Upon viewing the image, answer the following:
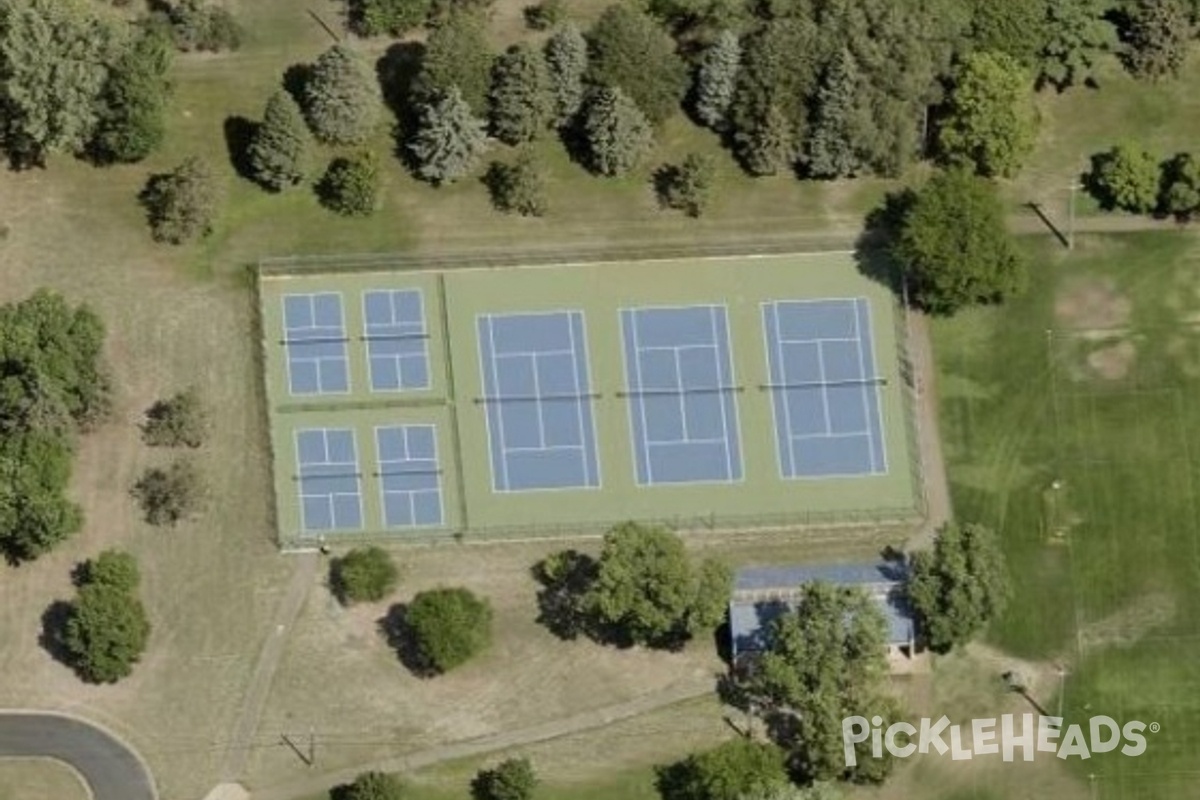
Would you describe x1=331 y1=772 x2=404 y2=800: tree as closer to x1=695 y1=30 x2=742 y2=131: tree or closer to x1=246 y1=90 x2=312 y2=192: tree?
x1=246 y1=90 x2=312 y2=192: tree

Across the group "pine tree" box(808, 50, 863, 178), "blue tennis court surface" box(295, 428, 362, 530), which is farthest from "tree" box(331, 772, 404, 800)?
"pine tree" box(808, 50, 863, 178)

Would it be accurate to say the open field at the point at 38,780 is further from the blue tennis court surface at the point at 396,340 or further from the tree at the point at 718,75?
the tree at the point at 718,75

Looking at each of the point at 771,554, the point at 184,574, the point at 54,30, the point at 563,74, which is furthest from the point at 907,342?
the point at 54,30

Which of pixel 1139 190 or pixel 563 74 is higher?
pixel 563 74

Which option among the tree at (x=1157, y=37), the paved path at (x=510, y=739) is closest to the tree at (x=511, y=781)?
the paved path at (x=510, y=739)

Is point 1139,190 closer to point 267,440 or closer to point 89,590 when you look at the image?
point 267,440

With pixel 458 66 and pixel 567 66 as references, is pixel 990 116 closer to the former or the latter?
pixel 567 66
